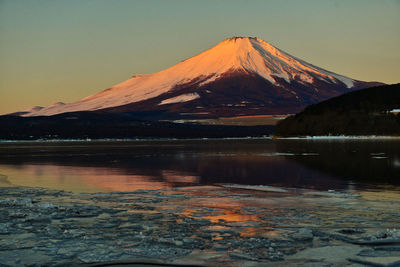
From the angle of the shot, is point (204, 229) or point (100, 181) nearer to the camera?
point (204, 229)

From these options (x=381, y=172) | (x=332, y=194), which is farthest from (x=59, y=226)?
(x=381, y=172)

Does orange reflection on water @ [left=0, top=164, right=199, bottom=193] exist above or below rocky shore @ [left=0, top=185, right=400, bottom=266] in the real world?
above

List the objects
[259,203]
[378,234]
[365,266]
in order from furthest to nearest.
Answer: [259,203] < [378,234] < [365,266]

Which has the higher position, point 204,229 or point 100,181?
point 100,181

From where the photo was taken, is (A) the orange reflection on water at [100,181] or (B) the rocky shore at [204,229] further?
(A) the orange reflection on water at [100,181]

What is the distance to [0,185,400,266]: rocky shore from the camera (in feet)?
36.6

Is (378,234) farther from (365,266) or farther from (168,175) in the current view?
(168,175)

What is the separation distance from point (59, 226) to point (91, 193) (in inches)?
304

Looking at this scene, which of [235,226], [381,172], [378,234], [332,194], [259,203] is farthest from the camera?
[381,172]

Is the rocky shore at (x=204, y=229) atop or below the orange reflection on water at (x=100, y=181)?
below

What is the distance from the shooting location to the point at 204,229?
13891mm

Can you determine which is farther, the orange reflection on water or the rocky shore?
the orange reflection on water

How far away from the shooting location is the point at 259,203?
1848 cm

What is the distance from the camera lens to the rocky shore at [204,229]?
1116 centimetres
